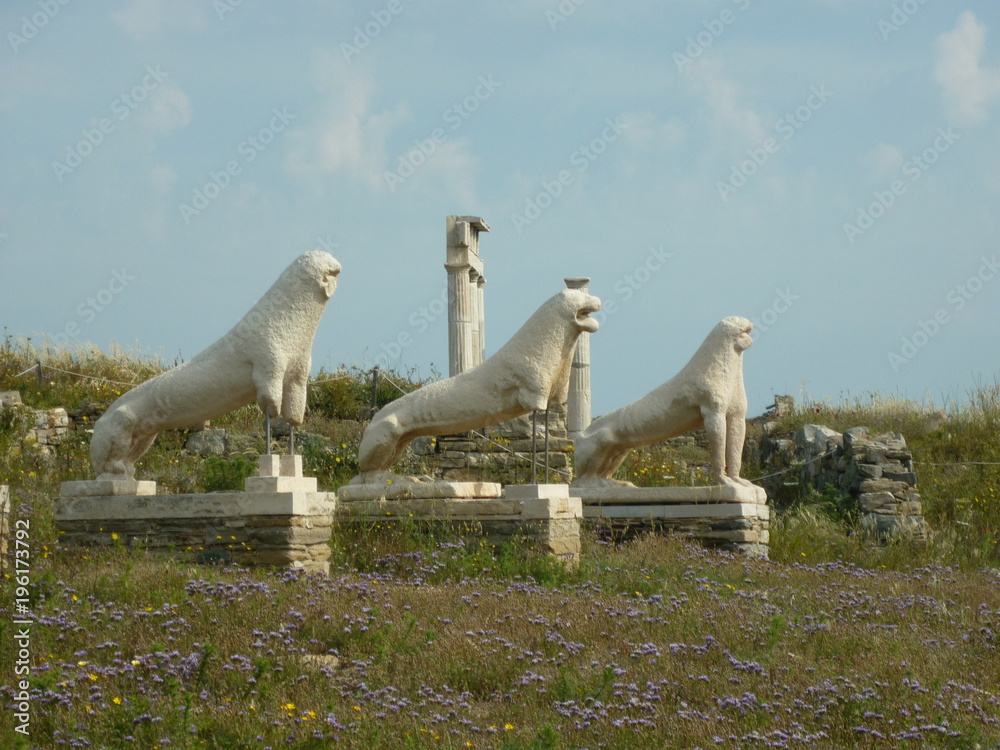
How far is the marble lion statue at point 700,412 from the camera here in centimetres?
1153

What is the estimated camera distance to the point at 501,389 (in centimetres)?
1057

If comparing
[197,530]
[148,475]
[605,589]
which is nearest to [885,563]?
[605,589]

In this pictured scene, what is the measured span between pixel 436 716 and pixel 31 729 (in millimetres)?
1820

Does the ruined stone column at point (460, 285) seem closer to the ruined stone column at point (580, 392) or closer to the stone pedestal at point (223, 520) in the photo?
the ruined stone column at point (580, 392)

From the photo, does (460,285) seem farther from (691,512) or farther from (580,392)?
(691,512)

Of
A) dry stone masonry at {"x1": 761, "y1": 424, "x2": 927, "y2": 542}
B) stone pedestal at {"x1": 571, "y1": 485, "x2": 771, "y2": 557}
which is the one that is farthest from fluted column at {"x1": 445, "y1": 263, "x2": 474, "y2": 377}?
stone pedestal at {"x1": 571, "y1": 485, "x2": 771, "y2": 557}

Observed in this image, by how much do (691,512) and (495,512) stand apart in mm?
2354

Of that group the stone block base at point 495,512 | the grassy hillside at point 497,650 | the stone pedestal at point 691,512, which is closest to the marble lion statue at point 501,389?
the stone block base at point 495,512

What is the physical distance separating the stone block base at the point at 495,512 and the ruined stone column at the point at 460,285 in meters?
7.58

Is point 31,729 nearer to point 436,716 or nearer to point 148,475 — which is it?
point 436,716

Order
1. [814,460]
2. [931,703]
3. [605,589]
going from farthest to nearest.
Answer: [814,460] < [605,589] < [931,703]

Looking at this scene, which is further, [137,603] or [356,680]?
[137,603]

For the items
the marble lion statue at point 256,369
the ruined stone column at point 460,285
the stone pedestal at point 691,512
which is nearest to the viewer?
the marble lion statue at point 256,369

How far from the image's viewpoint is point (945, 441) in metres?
17.4
